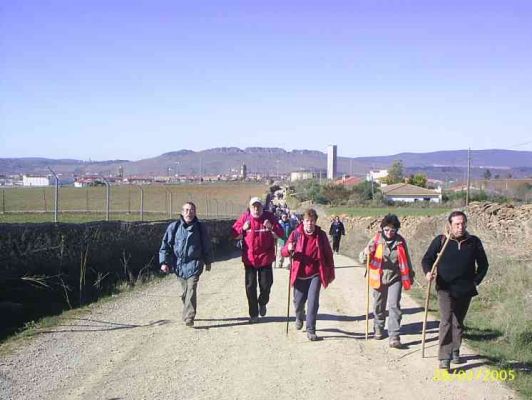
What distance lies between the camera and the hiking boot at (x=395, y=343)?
8.07 m

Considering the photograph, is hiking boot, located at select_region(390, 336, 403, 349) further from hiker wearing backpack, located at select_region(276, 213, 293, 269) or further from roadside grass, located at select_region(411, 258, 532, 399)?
hiker wearing backpack, located at select_region(276, 213, 293, 269)

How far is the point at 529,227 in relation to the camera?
16.3 meters

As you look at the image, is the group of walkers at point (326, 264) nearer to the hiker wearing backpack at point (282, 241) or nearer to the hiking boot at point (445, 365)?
the hiking boot at point (445, 365)

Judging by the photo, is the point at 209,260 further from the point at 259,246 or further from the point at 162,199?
the point at 162,199

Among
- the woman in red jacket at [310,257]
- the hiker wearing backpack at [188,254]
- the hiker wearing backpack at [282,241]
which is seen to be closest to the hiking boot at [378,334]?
the woman in red jacket at [310,257]

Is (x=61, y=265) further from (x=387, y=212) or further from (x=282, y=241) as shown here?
(x=387, y=212)

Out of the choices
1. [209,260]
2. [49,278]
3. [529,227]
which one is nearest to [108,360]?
[209,260]

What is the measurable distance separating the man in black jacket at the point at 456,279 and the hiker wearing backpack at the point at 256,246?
113 inches

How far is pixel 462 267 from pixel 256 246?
325cm

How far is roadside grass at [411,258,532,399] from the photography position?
746 cm

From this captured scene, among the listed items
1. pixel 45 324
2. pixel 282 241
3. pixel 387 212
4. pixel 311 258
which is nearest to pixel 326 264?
pixel 311 258

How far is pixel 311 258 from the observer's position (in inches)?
345

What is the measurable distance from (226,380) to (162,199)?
39330 millimetres

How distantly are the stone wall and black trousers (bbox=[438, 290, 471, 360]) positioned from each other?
5761 mm
